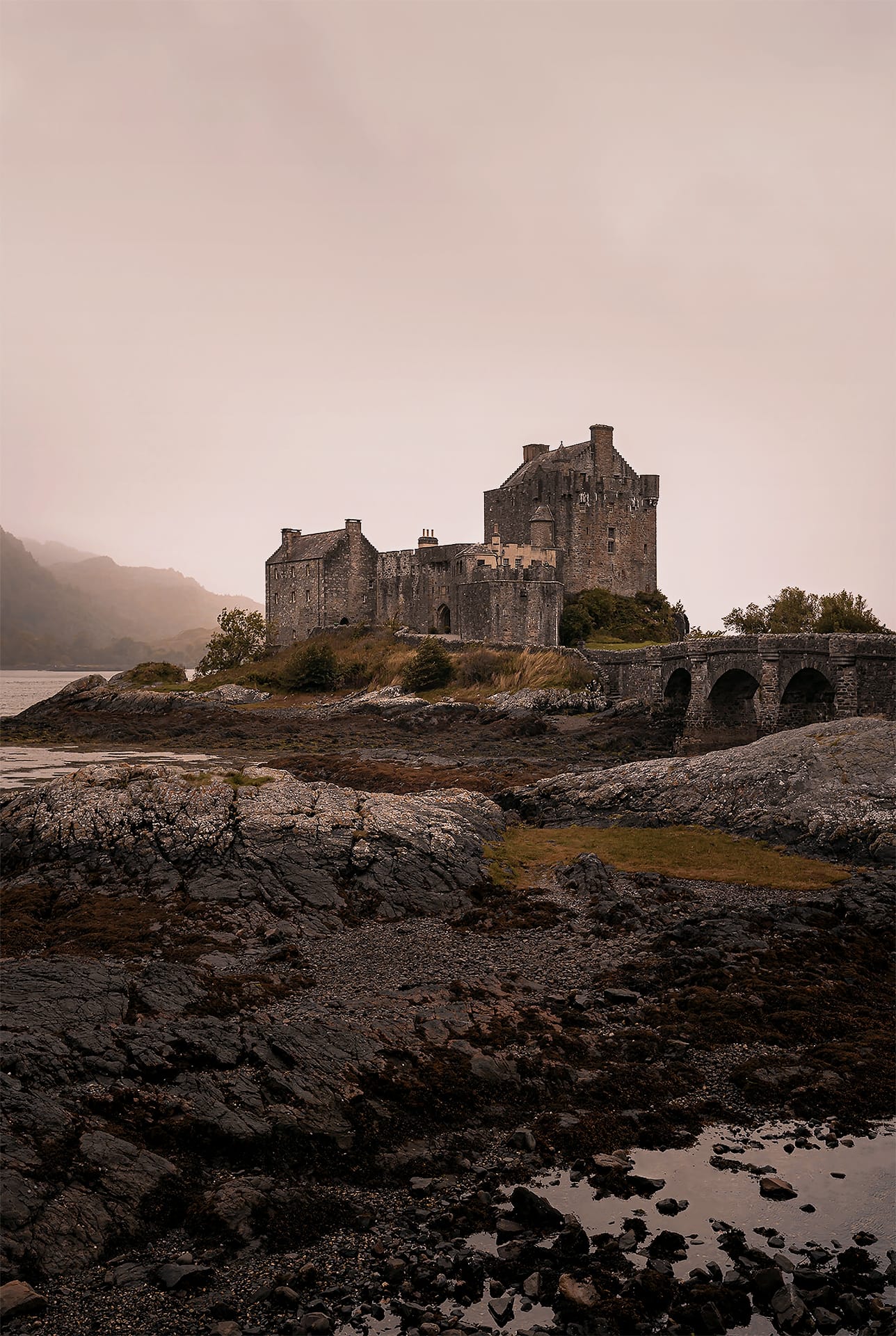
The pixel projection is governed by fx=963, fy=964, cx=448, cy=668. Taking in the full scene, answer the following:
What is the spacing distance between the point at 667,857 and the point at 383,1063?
43.1 ft

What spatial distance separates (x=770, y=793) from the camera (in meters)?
26.0

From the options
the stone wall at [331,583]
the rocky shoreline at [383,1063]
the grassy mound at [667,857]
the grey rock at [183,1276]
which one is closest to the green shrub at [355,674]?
→ the stone wall at [331,583]

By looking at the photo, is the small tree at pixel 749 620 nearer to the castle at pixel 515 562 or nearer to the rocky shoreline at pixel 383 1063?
the castle at pixel 515 562

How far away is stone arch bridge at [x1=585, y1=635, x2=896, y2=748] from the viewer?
111 ft

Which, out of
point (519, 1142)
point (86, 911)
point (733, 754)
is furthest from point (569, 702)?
point (519, 1142)

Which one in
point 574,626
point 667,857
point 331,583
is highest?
point 331,583

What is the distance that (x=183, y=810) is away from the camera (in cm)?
2206

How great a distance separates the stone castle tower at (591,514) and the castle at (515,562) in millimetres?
70

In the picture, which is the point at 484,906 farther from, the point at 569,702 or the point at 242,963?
the point at 569,702

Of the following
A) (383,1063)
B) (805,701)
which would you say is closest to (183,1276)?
(383,1063)

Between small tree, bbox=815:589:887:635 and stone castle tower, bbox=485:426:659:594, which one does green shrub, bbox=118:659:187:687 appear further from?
small tree, bbox=815:589:887:635

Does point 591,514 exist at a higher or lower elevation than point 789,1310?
higher

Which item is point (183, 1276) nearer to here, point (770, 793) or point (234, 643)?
point (770, 793)

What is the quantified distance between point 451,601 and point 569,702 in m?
18.9
